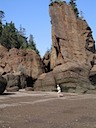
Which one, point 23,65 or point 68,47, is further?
point 23,65

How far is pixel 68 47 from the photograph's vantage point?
201ft

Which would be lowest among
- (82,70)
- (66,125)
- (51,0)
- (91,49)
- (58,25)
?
(66,125)

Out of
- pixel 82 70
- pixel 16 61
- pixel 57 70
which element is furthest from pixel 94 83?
pixel 16 61

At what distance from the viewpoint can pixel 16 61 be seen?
64625mm

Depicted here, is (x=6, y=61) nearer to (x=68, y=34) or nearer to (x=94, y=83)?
(x=68, y=34)

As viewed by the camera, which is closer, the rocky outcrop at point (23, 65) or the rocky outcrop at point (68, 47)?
the rocky outcrop at point (68, 47)

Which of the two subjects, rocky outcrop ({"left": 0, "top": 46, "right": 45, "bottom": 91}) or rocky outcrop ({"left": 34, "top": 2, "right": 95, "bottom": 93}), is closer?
rocky outcrop ({"left": 34, "top": 2, "right": 95, "bottom": 93})

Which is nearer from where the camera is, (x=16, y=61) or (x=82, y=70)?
(x=82, y=70)

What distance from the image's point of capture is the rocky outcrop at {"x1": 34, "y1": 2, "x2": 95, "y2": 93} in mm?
54094

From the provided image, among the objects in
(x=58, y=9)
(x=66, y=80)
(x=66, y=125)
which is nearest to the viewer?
(x=66, y=125)

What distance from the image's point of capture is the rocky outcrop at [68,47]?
54.1 m

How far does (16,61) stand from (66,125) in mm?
51753

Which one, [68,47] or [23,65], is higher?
[68,47]

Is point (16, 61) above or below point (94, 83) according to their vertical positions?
above
